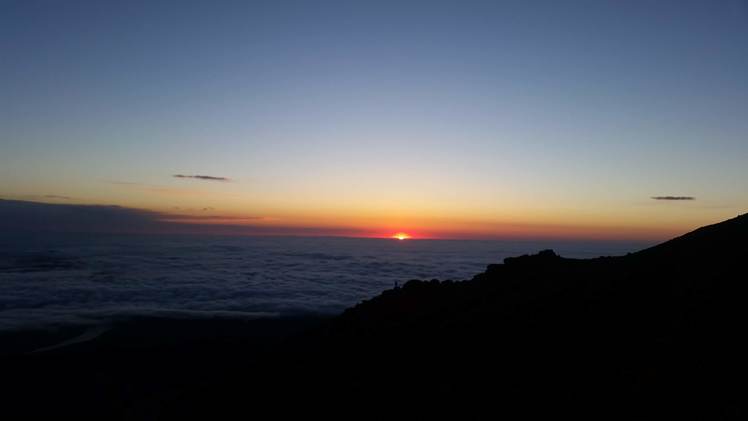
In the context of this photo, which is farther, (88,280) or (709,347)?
(88,280)

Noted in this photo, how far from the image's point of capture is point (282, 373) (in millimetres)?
12336

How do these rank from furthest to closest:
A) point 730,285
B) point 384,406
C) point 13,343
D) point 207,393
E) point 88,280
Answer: point 88,280, point 13,343, point 207,393, point 384,406, point 730,285

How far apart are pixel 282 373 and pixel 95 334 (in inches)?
706

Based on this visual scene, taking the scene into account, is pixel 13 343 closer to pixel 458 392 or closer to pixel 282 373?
pixel 282 373

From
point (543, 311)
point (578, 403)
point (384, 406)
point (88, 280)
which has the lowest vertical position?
point (88, 280)

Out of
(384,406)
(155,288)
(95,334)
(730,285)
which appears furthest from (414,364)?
(155,288)

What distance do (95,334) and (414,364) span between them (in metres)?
21.9

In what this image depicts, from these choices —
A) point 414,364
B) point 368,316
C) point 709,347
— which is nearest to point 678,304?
point 709,347

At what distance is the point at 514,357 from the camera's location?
891 cm

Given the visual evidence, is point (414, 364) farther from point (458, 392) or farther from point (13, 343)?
point (13, 343)

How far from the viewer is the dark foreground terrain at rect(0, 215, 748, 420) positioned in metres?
7.02

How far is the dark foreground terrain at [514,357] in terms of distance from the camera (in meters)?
7.02

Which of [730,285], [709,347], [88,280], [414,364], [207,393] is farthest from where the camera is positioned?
[88,280]

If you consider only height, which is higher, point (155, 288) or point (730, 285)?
point (730, 285)
